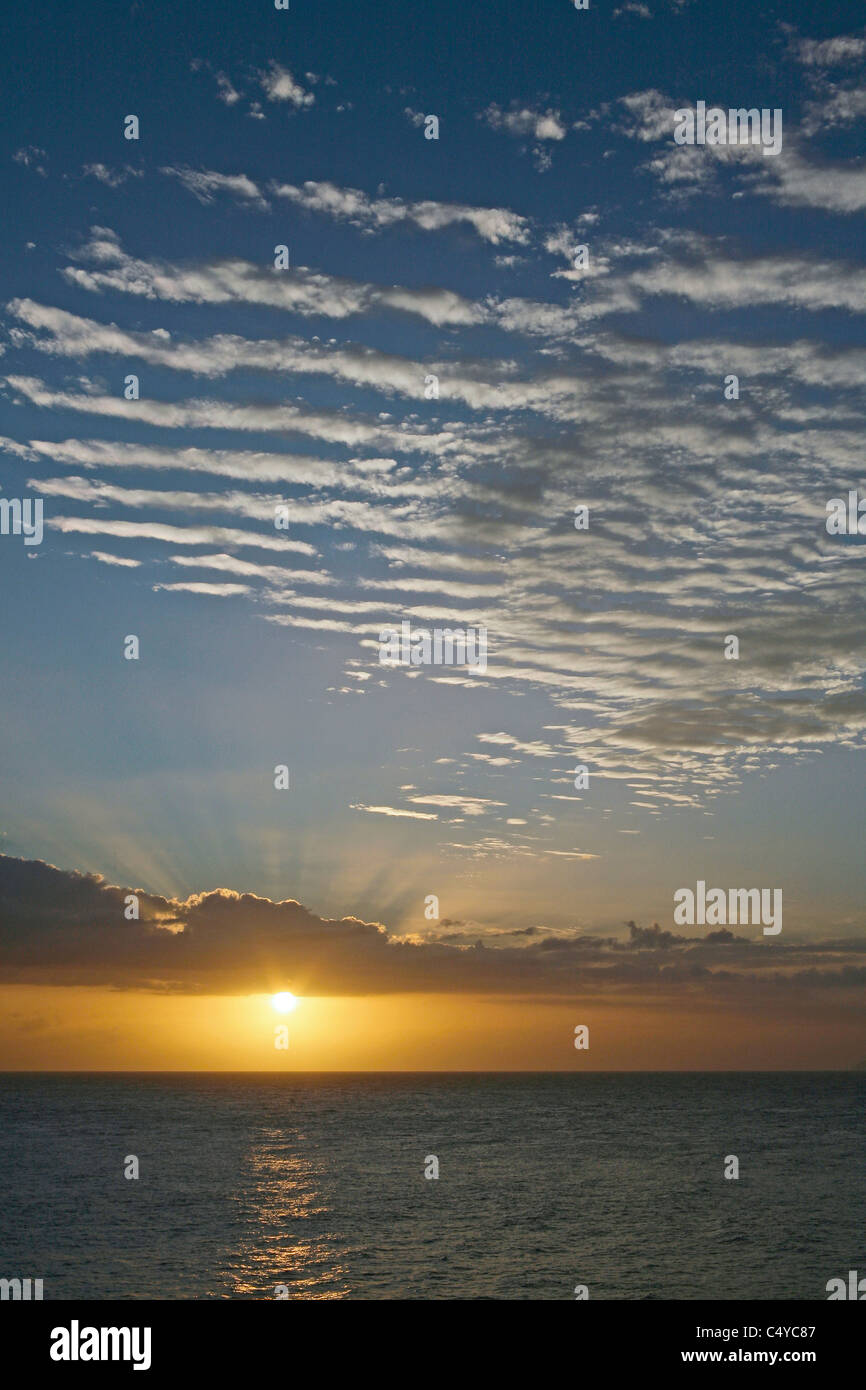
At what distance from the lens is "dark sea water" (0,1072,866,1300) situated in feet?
140

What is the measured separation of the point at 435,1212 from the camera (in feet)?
193

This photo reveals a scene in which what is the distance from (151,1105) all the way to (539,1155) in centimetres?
10364

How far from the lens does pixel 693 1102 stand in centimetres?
18188

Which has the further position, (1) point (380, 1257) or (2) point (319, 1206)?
(2) point (319, 1206)

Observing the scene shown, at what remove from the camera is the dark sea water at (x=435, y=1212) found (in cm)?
4281
